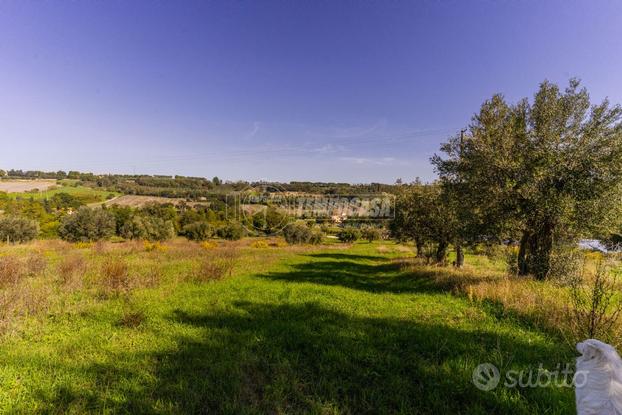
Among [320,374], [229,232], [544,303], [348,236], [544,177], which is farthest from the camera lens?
[348,236]

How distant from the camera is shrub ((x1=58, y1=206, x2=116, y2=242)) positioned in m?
43.0

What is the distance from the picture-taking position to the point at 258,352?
5625mm

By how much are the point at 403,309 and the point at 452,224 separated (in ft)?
40.0

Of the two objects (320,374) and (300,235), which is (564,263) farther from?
(300,235)

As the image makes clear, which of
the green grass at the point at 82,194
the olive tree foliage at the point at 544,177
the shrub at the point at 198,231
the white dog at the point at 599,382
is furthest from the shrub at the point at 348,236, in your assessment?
the green grass at the point at 82,194

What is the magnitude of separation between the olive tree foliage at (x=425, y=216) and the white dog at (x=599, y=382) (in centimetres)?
1846

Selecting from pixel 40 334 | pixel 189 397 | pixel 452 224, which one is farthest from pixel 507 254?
pixel 40 334

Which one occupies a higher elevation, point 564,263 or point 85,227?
point 564,263

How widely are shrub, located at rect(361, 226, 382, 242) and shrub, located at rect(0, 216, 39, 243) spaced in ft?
211

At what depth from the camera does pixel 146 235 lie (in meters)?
51.6

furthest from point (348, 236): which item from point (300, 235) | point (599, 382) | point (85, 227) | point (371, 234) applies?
point (599, 382)

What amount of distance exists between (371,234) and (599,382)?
71.7 meters

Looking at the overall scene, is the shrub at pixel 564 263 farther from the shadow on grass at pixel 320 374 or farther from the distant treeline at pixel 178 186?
the distant treeline at pixel 178 186

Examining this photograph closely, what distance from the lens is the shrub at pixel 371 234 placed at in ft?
235
